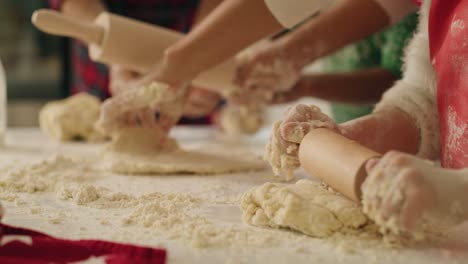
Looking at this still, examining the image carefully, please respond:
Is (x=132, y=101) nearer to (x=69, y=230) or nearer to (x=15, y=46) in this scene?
(x=69, y=230)

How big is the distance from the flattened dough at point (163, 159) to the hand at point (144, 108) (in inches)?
1.2

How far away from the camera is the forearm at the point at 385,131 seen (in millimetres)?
839

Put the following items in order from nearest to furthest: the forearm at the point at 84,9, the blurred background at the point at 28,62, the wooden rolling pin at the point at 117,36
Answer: the wooden rolling pin at the point at 117,36 < the forearm at the point at 84,9 < the blurred background at the point at 28,62

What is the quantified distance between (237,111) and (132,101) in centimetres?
88

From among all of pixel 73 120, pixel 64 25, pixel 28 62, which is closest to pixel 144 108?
pixel 64 25

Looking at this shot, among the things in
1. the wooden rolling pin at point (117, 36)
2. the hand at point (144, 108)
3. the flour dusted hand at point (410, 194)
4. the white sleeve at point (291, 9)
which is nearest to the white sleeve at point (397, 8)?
the white sleeve at point (291, 9)

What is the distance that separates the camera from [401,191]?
1.75 ft

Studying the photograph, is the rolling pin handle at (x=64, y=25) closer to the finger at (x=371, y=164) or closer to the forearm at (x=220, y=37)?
the forearm at (x=220, y=37)

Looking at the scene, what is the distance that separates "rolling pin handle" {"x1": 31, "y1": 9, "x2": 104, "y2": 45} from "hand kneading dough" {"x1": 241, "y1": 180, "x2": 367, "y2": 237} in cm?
72

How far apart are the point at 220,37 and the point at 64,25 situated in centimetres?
41

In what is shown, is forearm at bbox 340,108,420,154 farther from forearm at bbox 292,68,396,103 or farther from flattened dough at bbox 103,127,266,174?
forearm at bbox 292,68,396,103

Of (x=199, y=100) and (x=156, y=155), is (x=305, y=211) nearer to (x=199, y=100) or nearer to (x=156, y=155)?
(x=156, y=155)

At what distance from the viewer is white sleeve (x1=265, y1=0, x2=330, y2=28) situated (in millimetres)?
993

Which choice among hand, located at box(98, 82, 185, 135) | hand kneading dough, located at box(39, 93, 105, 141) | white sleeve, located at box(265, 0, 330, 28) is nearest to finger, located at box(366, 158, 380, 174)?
white sleeve, located at box(265, 0, 330, 28)
